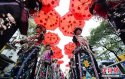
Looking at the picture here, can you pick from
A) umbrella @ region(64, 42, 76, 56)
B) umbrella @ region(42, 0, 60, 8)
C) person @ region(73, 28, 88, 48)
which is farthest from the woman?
umbrella @ region(64, 42, 76, 56)

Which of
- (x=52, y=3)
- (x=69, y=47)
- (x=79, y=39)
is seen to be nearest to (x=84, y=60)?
(x=79, y=39)

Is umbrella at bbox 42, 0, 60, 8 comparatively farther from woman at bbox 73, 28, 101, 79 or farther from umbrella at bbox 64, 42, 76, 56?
umbrella at bbox 64, 42, 76, 56

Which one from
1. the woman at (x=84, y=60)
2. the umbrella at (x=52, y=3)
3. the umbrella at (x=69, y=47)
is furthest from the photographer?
the umbrella at (x=69, y=47)

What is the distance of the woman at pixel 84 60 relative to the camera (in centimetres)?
709

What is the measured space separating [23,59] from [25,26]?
2.46 metres

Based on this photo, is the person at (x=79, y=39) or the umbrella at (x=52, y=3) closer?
the person at (x=79, y=39)

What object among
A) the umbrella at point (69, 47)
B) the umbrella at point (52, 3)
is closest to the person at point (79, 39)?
the umbrella at point (52, 3)

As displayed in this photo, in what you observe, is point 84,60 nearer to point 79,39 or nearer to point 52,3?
point 79,39

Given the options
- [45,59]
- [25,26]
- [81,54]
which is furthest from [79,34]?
[45,59]

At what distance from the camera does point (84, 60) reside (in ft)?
24.9

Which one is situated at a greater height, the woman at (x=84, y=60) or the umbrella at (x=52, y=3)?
the umbrella at (x=52, y=3)

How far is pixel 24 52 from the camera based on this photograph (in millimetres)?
8297

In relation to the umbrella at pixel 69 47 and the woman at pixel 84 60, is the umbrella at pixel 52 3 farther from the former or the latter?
the umbrella at pixel 69 47

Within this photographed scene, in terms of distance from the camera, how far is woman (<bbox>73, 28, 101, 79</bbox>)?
7.09m
